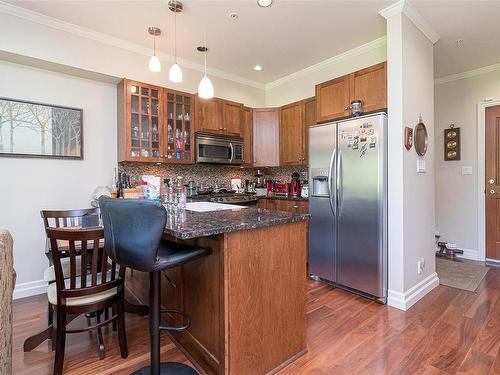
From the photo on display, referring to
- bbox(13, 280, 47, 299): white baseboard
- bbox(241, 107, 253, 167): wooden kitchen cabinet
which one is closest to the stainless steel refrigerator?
bbox(241, 107, 253, 167): wooden kitchen cabinet

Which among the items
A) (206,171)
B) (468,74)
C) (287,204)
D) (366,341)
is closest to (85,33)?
(206,171)

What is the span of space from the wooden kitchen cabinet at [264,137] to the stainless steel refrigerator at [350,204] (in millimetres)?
1245

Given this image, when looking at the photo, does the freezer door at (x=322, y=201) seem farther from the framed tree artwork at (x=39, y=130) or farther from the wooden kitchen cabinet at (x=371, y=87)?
the framed tree artwork at (x=39, y=130)

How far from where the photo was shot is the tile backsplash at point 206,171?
3676mm

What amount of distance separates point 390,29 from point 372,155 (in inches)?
47.5

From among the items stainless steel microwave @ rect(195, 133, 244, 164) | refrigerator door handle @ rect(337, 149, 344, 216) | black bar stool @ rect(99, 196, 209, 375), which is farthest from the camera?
stainless steel microwave @ rect(195, 133, 244, 164)

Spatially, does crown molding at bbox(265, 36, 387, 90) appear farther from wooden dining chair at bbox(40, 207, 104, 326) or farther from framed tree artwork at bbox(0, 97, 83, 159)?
wooden dining chair at bbox(40, 207, 104, 326)

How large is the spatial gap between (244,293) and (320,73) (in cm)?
347

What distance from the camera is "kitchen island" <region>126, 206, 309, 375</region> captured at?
1.46 m

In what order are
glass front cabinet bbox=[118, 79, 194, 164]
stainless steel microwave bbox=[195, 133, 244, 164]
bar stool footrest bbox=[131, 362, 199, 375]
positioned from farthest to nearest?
stainless steel microwave bbox=[195, 133, 244, 164] < glass front cabinet bbox=[118, 79, 194, 164] < bar stool footrest bbox=[131, 362, 199, 375]

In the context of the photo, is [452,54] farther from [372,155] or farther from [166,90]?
[166,90]

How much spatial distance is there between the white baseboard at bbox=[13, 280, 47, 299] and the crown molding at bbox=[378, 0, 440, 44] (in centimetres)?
442

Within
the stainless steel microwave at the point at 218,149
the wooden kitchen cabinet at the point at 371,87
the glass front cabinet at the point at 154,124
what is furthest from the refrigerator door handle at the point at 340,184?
the glass front cabinet at the point at 154,124

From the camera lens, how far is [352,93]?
119 inches
